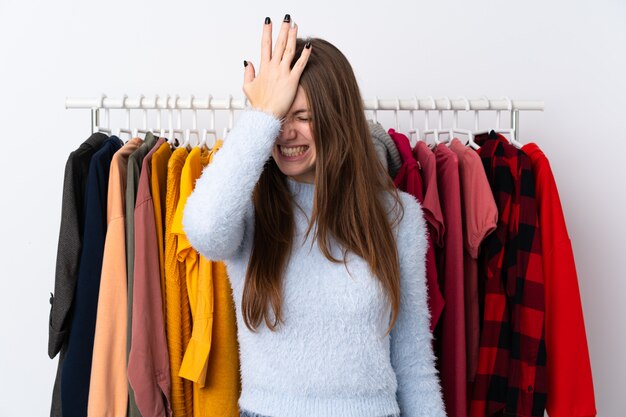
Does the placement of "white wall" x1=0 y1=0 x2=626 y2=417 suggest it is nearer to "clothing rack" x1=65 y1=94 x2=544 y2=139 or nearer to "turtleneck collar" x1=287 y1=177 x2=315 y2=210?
"clothing rack" x1=65 y1=94 x2=544 y2=139

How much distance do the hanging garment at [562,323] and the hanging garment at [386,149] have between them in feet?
1.32

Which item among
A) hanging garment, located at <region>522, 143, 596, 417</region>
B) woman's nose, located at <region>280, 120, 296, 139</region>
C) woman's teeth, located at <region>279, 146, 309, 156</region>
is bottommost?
hanging garment, located at <region>522, 143, 596, 417</region>

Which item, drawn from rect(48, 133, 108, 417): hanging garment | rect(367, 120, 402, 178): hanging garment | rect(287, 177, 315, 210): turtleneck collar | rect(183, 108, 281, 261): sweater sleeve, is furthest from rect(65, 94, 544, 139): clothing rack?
rect(183, 108, 281, 261): sweater sleeve

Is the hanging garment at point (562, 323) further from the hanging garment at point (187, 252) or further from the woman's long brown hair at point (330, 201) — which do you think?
the hanging garment at point (187, 252)

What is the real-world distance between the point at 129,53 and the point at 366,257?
149 cm

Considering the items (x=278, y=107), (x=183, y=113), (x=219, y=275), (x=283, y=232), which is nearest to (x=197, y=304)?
(x=219, y=275)

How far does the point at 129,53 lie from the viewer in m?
2.38

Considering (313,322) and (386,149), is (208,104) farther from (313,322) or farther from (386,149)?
(313,322)

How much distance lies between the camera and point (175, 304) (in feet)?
5.27

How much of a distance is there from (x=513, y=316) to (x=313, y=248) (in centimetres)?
64

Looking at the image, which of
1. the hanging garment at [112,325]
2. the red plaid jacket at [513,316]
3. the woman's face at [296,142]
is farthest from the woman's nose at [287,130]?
the red plaid jacket at [513,316]

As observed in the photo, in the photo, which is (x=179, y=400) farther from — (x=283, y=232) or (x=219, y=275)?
(x=283, y=232)

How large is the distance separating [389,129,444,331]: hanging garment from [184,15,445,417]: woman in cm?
23

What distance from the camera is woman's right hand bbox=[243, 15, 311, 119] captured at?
1229 mm
